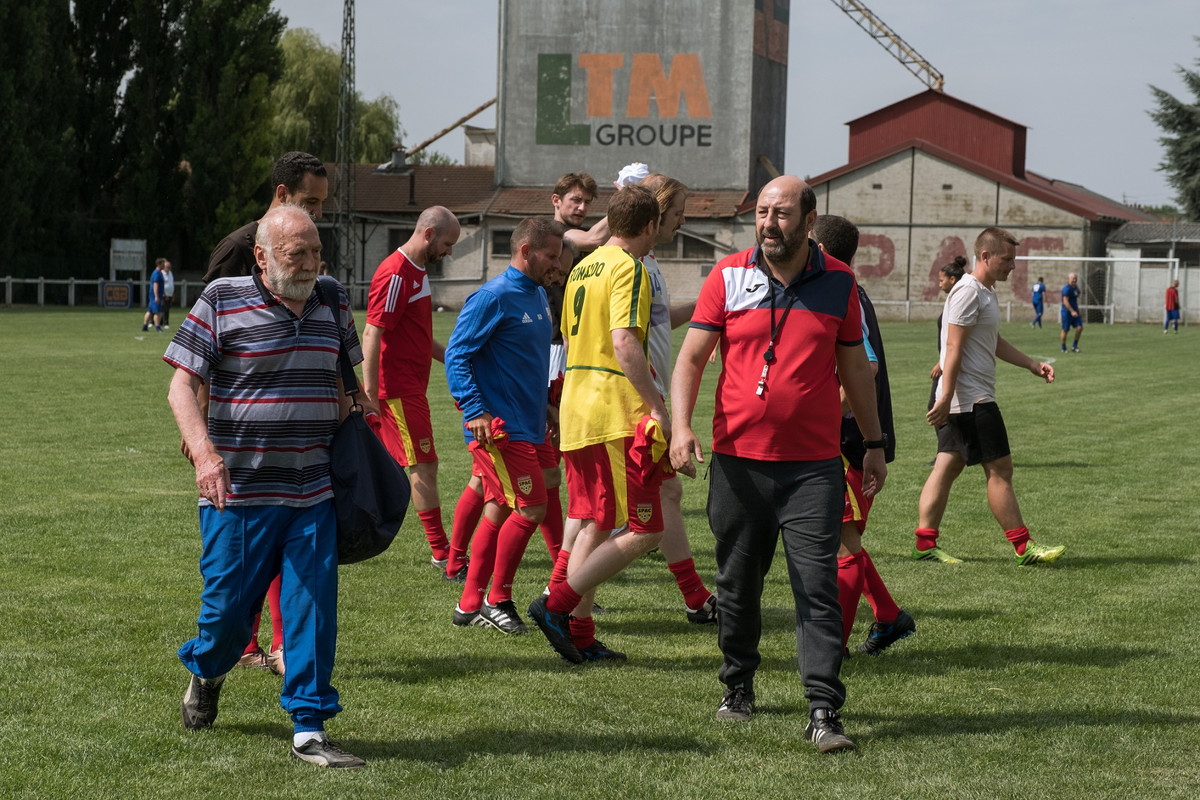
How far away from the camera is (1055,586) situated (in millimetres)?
8312

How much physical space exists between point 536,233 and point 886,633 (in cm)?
248

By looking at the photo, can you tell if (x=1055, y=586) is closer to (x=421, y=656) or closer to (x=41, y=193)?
(x=421, y=656)

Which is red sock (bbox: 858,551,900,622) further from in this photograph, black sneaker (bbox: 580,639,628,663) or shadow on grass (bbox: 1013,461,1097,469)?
shadow on grass (bbox: 1013,461,1097,469)

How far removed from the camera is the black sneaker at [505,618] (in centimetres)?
701

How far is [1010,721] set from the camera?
5.59 m

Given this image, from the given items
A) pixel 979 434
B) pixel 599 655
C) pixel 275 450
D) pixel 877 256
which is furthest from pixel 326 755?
pixel 877 256

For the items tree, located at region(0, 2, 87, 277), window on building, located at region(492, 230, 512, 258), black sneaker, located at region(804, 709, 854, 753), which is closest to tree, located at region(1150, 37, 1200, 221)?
window on building, located at region(492, 230, 512, 258)

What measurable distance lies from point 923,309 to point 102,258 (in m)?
31.5

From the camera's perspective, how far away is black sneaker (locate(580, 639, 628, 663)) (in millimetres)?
6504

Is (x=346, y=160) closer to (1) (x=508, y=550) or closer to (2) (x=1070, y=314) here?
(2) (x=1070, y=314)

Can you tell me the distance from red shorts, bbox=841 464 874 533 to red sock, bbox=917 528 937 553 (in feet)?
9.50

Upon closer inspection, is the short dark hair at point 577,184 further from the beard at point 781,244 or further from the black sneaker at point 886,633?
the black sneaker at point 886,633

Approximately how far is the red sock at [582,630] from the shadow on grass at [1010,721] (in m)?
1.36

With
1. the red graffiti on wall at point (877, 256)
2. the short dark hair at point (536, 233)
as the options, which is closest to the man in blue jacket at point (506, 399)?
the short dark hair at point (536, 233)
